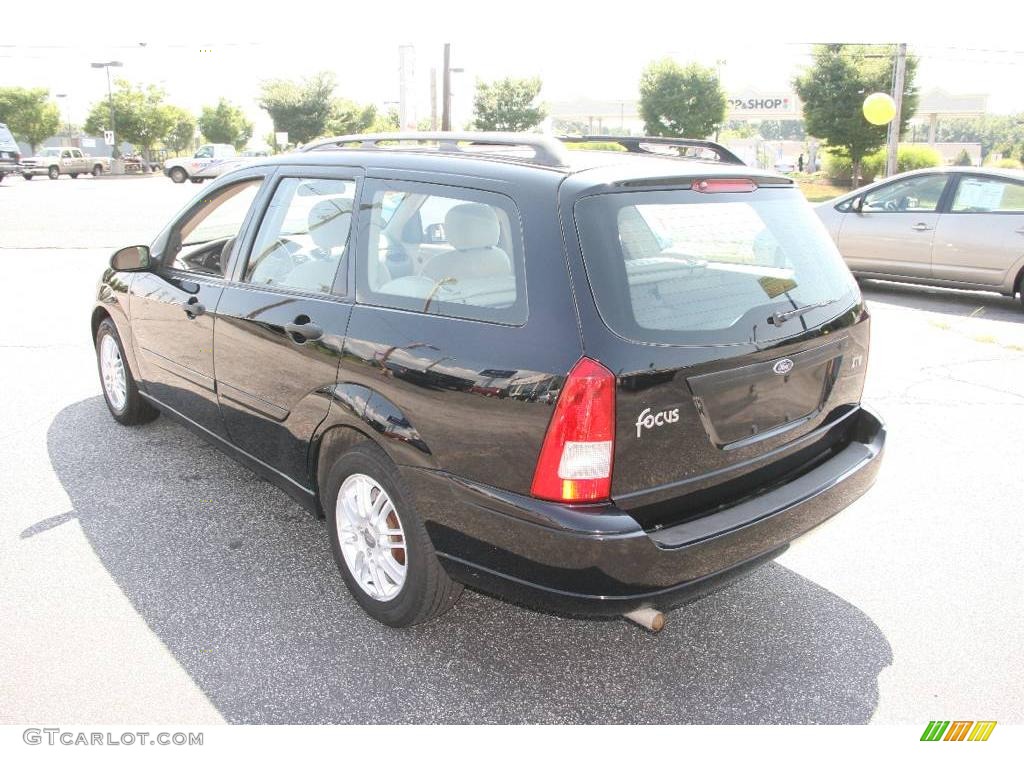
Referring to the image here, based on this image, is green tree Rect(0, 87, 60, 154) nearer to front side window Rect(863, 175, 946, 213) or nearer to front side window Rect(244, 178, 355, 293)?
front side window Rect(863, 175, 946, 213)

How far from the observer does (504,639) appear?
3.11 metres

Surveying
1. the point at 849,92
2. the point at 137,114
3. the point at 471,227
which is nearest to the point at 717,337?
the point at 471,227

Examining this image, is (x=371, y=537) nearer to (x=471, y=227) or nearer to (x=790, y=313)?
(x=471, y=227)

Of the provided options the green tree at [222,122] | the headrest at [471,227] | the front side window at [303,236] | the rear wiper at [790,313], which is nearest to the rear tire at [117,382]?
the front side window at [303,236]

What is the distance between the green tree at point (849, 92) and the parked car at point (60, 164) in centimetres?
4002

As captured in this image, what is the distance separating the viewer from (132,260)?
443 centimetres

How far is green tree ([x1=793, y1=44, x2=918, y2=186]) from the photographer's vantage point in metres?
31.9

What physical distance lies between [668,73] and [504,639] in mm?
49427

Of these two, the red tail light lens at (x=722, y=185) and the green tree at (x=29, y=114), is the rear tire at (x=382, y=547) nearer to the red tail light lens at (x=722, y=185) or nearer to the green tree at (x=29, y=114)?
the red tail light lens at (x=722, y=185)

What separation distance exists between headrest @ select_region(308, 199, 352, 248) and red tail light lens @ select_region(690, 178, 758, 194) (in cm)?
131

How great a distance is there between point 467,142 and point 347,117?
2431 inches

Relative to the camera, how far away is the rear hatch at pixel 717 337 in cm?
251

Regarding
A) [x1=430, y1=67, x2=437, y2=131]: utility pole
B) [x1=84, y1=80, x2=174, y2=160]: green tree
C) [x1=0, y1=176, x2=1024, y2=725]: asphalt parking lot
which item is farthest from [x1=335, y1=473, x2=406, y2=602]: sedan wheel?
[x1=84, y1=80, x2=174, y2=160]: green tree

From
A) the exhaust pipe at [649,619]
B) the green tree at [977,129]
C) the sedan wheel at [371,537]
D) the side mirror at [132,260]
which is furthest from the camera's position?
the green tree at [977,129]
